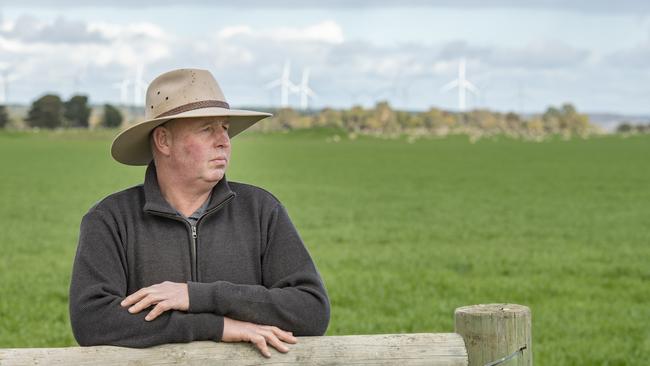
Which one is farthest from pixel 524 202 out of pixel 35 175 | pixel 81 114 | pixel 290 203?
pixel 81 114

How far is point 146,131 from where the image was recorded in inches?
163

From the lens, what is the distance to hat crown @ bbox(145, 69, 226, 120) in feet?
13.4

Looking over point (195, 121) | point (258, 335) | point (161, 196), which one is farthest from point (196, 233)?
point (258, 335)

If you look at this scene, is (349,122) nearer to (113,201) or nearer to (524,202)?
(524,202)

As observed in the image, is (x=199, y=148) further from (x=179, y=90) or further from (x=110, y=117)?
(x=110, y=117)

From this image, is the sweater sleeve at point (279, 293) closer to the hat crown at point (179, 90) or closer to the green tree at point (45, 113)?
the hat crown at point (179, 90)

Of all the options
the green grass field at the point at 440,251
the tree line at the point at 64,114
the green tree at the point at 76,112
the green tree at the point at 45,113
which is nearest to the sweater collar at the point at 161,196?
the green grass field at the point at 440,251

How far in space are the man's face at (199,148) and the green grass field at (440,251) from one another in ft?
22.5

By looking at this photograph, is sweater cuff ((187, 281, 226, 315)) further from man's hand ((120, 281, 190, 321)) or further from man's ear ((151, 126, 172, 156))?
man's ear ((151, 126, 172, 156))

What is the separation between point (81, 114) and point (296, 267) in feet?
558

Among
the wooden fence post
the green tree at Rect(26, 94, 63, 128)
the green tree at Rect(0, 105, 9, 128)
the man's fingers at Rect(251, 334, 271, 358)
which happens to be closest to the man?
the man's fingers at Rect(251, 334, 271, 358)

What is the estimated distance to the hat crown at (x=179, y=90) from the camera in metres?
4.08

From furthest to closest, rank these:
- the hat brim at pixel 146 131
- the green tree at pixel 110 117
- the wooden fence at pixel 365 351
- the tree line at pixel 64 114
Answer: the green tree at pixel 110 117, the tree line at pixel 64 114, the hat brim at pixel 146 131, the wooden fence at pixel 365 351

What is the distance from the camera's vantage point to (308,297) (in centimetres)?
404
